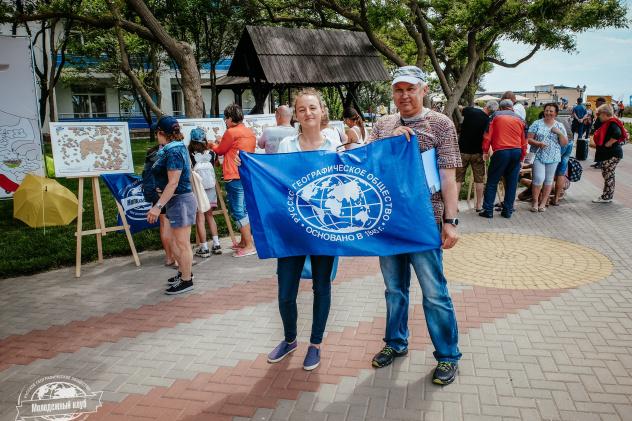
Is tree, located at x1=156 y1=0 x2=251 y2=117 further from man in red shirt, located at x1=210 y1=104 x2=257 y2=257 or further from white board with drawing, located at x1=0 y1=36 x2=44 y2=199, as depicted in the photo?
man in red shirt, located at x1=210 y1=104 x2=257 y2=257

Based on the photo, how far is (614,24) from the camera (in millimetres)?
16156

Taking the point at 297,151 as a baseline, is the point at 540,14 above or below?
above

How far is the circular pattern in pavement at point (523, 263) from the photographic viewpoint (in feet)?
17.9

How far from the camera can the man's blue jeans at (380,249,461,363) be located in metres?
3.24

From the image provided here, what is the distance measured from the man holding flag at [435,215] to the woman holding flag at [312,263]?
43cm

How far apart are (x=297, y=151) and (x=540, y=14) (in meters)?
14.2

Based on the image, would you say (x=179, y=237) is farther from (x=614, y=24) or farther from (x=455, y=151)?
(x=614, y=24)

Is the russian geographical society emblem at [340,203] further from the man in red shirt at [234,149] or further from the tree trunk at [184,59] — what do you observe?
the tree trunk at [184,59]

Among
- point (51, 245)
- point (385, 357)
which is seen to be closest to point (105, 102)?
point (51, 245)

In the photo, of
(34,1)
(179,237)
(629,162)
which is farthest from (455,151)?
(34,1)

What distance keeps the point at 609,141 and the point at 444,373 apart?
26.6 feet

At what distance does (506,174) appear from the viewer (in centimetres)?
872

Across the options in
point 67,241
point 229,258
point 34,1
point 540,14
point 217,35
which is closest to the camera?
point 229,258

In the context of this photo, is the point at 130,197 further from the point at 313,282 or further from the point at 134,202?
the point at 313,282
